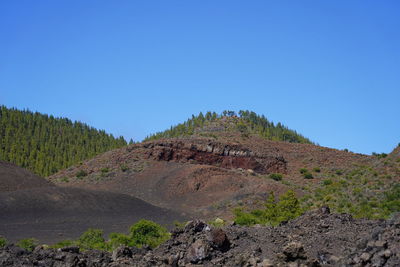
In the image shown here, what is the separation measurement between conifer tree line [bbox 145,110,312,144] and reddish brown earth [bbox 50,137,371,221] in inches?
440

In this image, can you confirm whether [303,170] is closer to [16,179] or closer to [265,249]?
[16,179]

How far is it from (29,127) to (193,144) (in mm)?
44983

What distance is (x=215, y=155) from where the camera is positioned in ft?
254

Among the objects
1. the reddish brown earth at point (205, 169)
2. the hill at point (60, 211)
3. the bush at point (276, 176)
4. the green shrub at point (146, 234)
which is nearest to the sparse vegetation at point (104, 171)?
the reddish brown earth at point (205, 169)

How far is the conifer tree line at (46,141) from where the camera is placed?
291 feet

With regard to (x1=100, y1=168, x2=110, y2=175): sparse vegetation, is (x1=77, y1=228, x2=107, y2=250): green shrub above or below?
below

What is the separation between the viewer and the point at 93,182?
7044 cm

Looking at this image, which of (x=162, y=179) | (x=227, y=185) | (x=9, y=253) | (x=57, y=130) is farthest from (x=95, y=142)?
(x=9, y=253)

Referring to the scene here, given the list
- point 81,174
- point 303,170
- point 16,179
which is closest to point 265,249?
point 16,179

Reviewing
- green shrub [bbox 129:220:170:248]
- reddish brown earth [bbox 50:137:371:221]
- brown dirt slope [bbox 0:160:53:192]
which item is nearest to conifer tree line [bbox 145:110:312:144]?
reddish brown earth [bbox 50:137:371:221]

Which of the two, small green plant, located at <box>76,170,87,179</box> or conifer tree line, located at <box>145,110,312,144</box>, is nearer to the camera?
small green plant, located at <box>76,170,87,179</box>

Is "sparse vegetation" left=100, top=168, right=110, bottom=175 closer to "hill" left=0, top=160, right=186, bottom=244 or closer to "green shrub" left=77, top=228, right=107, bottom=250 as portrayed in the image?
"hill" left=0, top=160, right=186, bottom=244

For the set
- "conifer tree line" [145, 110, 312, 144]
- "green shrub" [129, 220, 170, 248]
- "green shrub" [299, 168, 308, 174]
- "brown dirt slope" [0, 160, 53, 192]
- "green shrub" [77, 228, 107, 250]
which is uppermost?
"conifer tree line" [145, 110, 312, 144]

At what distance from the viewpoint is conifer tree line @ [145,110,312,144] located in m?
97.8
